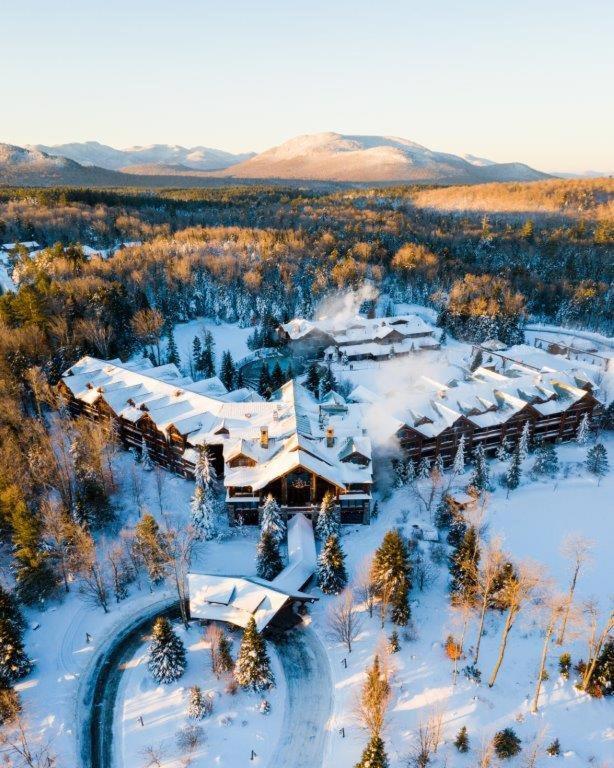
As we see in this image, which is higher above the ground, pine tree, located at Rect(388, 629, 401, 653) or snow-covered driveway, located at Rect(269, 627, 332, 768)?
pine tree, located at Rect(388, 629, 401, 653)

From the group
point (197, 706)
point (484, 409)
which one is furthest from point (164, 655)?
point (484, 409)

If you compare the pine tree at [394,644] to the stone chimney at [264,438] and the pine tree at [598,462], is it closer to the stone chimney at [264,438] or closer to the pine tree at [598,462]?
the stone chimney at [264,438]

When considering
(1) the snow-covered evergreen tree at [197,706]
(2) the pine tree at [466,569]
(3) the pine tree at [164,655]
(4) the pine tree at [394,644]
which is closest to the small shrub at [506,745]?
(4) the pine tree at [394,644]

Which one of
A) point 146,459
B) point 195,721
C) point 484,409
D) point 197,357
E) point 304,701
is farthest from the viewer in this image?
point 197,357

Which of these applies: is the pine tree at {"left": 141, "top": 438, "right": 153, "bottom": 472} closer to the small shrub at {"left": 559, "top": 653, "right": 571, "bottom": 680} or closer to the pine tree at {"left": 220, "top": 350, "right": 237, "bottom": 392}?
the pine tree at {"left": 220, "top": 350, "right": 237, "bottom": 392}

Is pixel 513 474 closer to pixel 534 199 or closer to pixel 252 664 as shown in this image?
pixel 252 664

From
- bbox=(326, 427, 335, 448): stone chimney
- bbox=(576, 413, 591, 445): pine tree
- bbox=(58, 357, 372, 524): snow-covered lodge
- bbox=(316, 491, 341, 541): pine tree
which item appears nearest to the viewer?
bbox=(316, 491, 341, 541): pine tree

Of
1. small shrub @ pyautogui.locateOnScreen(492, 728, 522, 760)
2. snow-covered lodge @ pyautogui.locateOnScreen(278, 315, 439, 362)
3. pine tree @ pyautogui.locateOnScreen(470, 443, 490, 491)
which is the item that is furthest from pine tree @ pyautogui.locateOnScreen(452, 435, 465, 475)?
snow-covered lodge @ pyautogui.locateOnScreen(278, 315, 439, 362)

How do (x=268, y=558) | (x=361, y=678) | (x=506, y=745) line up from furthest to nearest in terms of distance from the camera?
(x=268, y=558), (x=361, y=678), (x=506, y=745)

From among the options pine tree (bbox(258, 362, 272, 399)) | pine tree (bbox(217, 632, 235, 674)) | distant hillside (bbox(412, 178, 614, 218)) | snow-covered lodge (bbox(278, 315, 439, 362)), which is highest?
distant hillside (bbox(412, 178, 614, 218))
